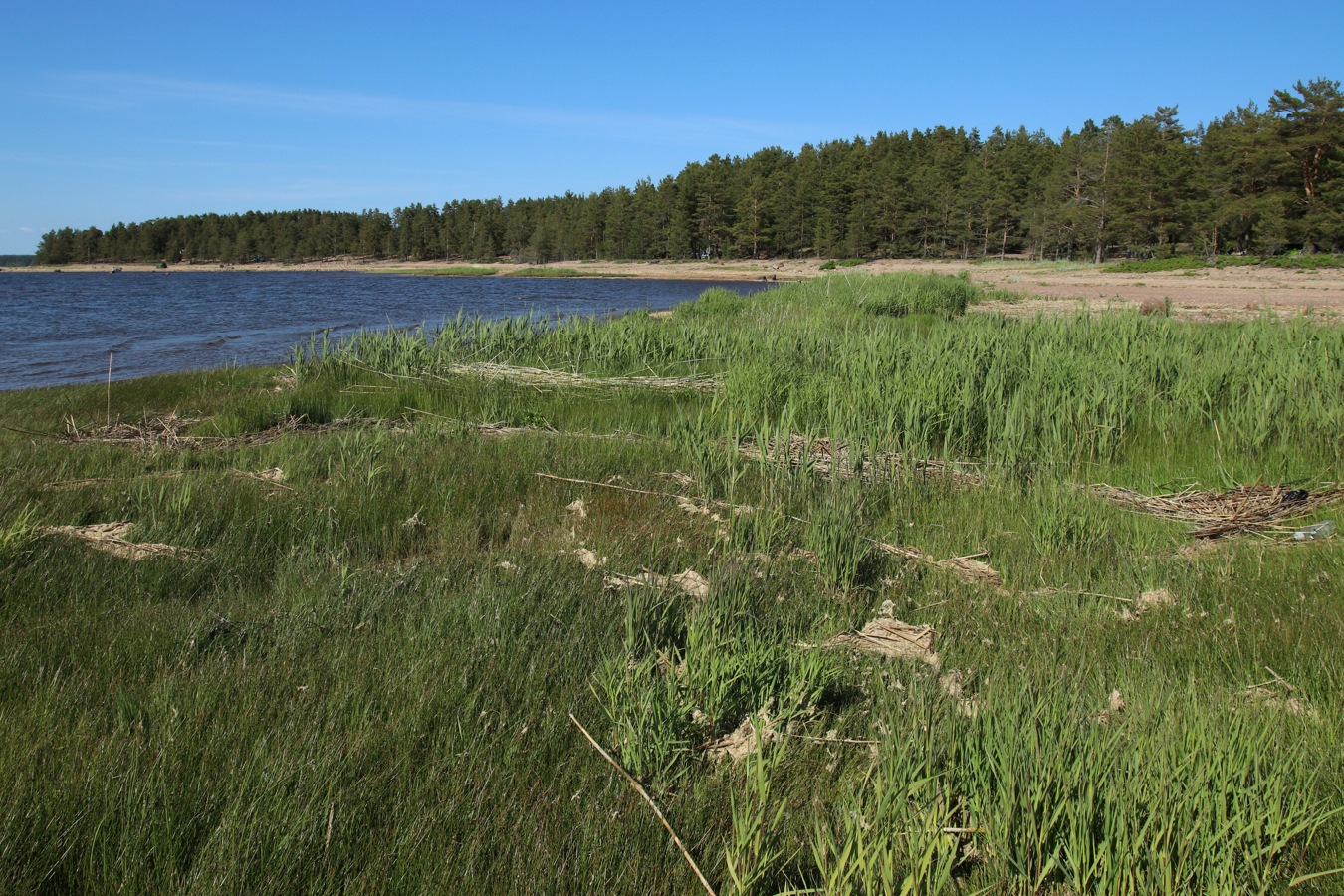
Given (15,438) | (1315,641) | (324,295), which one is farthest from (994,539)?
(324,295)

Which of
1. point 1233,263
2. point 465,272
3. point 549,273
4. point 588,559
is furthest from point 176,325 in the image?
point 465,272

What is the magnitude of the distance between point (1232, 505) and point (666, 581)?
3.76 meters

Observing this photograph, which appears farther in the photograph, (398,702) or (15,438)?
(15,438)

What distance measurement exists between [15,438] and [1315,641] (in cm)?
866

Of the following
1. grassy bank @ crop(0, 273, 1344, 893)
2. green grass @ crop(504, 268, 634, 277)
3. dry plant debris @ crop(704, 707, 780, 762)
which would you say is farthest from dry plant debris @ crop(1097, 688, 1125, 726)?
green grass @ crop(504, 268, 634, 277)

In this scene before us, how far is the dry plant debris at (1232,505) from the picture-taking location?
4.60 m

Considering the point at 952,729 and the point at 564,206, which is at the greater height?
the point at 564,206

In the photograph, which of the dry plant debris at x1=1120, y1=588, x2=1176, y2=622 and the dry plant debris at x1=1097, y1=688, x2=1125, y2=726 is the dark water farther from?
the dry plant debris at x1=1097, y1=688, x2=1125, y2=726

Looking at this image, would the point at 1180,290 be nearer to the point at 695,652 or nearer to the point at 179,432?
the point at 179,432

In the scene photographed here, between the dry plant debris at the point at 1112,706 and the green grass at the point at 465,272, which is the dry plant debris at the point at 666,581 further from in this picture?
the green grass at the point at 465,272

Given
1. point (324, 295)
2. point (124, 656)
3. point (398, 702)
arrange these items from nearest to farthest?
point (398, 702), point (124, 656), point (324, 295)

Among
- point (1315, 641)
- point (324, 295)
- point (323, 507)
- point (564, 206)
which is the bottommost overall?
point (1315, 641)

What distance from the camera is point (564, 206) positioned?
348ft

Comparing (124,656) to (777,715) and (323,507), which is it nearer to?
(323,507)
